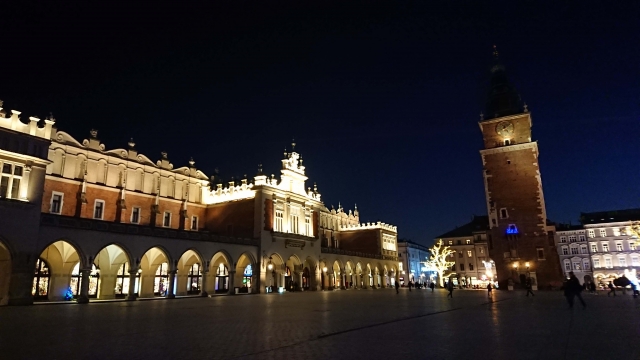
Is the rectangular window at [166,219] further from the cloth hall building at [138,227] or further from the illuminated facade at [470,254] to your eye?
the illuminated facade at [470,254]

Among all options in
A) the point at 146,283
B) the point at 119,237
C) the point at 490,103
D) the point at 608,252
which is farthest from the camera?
the point at 608,252

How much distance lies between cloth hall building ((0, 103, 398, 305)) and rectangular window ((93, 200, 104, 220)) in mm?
86

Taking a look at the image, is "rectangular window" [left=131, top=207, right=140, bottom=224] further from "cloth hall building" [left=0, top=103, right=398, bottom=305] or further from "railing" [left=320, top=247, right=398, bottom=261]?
"railing" [left=320, top=247, right=398, bottom=261]

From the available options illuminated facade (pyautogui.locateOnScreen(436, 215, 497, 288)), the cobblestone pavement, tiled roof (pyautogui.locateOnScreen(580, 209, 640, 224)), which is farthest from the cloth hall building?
tiled roof (pyautogui.locateOnScreen(580, 209, 640, 224))

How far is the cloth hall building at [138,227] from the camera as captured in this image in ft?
85.3

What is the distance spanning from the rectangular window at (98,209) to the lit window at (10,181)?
1123 cm

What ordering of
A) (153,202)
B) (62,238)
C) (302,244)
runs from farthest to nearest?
(302,244), (153,202), (62,238)

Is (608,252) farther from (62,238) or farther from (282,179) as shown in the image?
(62,238)

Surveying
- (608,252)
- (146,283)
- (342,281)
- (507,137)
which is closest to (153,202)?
(146,283)

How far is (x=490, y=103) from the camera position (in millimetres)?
61344

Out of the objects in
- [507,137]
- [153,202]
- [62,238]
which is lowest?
[62,238]

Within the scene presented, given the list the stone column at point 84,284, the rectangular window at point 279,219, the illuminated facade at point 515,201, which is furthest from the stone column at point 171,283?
the illuminated facade at point 515,201

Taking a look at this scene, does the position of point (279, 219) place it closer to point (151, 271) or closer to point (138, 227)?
point (151, 271)

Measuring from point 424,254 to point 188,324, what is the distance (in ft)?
337
